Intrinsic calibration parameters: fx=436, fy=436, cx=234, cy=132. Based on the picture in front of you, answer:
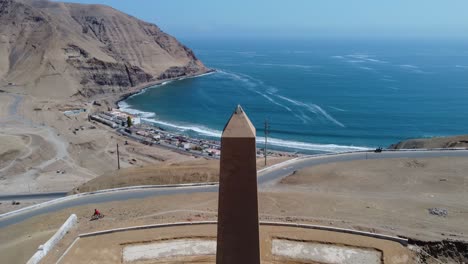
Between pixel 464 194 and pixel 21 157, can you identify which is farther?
pixel 21 157

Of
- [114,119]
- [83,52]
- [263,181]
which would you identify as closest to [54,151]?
[114,119]

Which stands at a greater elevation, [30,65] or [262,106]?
[30,65]

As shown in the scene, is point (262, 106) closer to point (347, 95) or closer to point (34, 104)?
point (347, 95)

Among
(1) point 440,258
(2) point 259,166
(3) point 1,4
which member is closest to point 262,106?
(2) point 259,166

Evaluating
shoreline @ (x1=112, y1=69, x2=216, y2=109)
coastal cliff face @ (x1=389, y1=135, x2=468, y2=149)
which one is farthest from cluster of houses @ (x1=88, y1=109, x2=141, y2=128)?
coastal cliff face @ (x1=389, y1=135, x2=468, y2=149)

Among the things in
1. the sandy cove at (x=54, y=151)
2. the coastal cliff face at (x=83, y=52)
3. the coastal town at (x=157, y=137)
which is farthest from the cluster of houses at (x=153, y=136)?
the coastal cliff face at (x=83, y=52)

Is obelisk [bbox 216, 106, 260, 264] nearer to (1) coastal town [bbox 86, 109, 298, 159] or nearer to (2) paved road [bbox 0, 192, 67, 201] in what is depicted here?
(2) paved road [bbox 0, 192, 67, 201]
